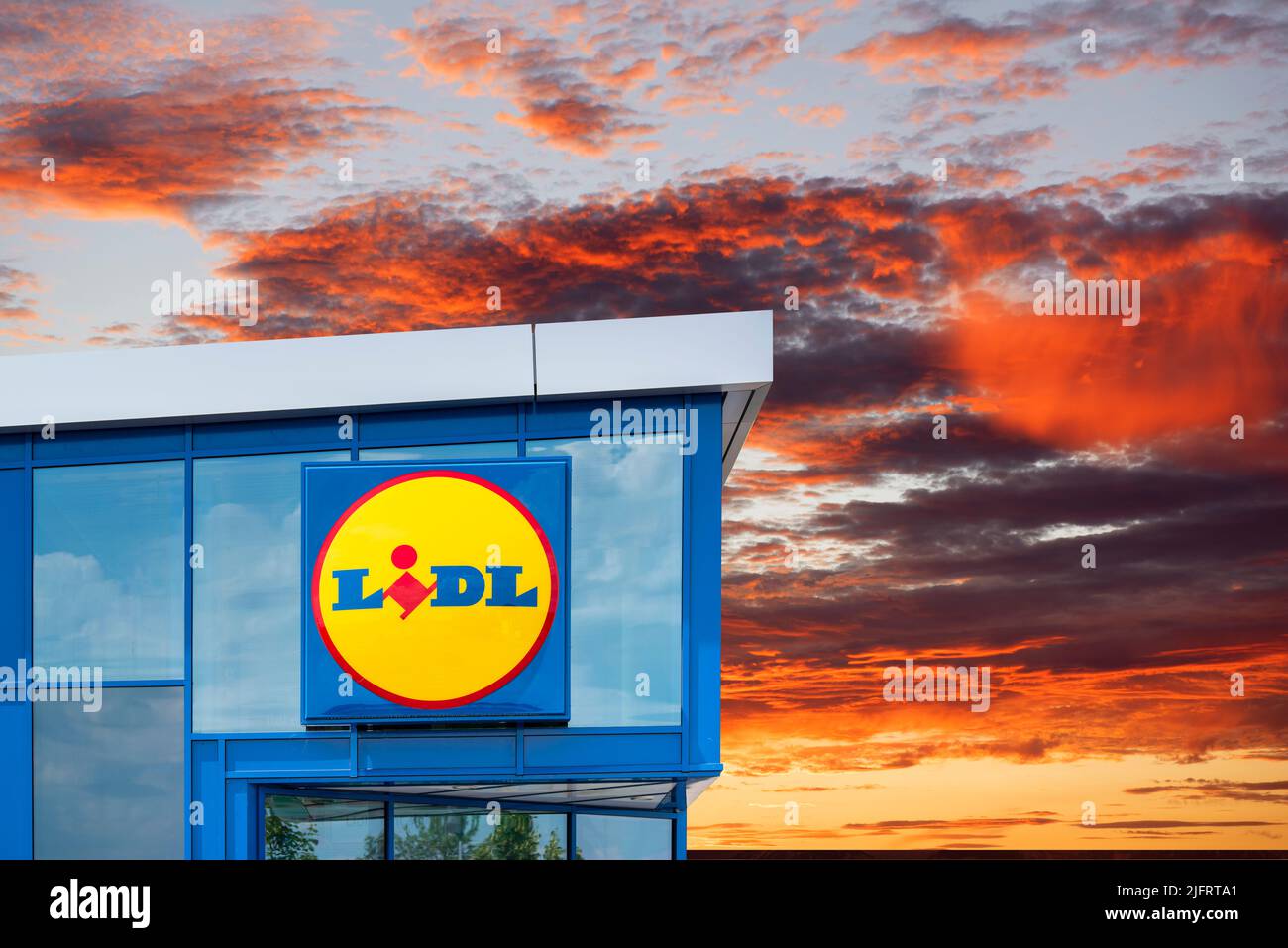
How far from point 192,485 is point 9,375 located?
2651 mm

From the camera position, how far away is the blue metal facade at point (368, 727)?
15445mm

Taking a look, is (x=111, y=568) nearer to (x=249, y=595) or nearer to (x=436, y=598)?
(x=249, y=595)

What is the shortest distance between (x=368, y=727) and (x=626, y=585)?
3373 millimetres

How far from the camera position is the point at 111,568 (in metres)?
16.6

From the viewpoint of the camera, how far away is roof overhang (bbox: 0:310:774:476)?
611 inches

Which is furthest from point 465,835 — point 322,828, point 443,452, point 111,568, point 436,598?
point 111,568

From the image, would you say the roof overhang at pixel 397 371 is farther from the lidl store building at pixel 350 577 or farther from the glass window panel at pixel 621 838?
the glass window panel at pixel 621 838

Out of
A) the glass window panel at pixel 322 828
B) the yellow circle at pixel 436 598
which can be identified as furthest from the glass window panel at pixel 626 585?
the glass window panel at pixel 322 828

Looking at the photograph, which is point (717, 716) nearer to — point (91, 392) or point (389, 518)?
point (389, 518)

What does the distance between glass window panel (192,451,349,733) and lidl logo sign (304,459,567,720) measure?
645 millimetres

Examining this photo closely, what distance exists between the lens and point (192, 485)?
16.5 m

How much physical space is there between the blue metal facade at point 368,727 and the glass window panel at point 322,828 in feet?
0.70
